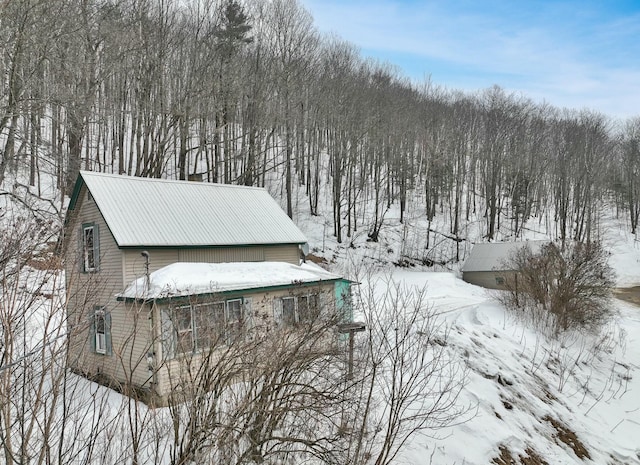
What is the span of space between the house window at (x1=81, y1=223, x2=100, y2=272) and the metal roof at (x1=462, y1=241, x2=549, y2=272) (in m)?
26.0

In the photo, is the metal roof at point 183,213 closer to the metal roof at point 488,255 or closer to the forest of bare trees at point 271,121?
the forest of bare trees at point 271,121

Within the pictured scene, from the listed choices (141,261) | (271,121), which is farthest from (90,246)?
(271,121)

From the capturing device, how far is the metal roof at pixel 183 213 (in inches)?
531

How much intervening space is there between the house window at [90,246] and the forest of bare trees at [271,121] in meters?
2.32

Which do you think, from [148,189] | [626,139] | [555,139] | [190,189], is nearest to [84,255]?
[148,189]

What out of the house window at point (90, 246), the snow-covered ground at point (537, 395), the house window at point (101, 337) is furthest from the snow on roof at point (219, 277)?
the snow-covered ground at point (537, 395)

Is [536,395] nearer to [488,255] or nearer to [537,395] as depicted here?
[537,395]

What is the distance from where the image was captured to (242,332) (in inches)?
253

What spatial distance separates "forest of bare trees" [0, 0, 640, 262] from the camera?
17188mm

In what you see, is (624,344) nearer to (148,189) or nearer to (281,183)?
(148,189)

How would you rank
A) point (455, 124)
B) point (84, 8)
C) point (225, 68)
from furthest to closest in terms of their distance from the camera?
1. point (455, 124)
2. point (225, 68)
3. point (84, 8)

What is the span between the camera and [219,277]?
13148 mm

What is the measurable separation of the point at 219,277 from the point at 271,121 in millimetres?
19736

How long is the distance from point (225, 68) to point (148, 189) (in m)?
16.3
